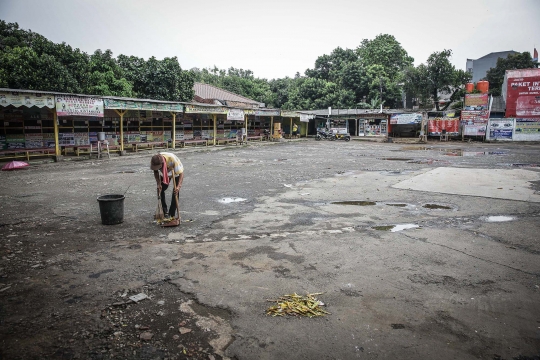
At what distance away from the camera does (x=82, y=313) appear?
10.6ft

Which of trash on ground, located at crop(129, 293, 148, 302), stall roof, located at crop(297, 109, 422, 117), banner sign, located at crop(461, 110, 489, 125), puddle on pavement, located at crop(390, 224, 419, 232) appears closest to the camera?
trash on ground, located at crop(129, 293, 148, 302)

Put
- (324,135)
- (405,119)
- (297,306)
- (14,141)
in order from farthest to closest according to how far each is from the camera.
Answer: (324,135) < (405,119) < (14,141) < (297,306)

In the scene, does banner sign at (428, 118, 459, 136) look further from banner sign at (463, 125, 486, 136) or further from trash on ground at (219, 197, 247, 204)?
trash on ground at (219, 197, 247, 204)

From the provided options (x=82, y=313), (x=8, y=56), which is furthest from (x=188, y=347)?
(x=8, y=56)

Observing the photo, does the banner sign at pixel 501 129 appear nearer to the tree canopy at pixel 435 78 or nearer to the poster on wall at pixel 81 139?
the tree canopy at pixel 435 78

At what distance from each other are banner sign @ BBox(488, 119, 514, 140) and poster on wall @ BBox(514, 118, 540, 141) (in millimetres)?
445

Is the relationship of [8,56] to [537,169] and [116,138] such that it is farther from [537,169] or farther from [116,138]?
[537,169]

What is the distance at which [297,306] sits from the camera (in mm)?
3387

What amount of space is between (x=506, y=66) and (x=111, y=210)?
46630mm

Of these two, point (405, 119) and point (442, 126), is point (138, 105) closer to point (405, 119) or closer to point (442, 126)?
point (405, 119)

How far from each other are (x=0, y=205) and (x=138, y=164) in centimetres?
782

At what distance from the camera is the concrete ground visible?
2.84 meters

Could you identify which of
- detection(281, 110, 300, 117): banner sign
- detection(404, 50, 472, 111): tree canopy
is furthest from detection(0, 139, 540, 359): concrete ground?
detection(404, 50, 472, 111): tree canopy

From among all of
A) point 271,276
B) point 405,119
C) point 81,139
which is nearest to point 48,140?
point 81,139
